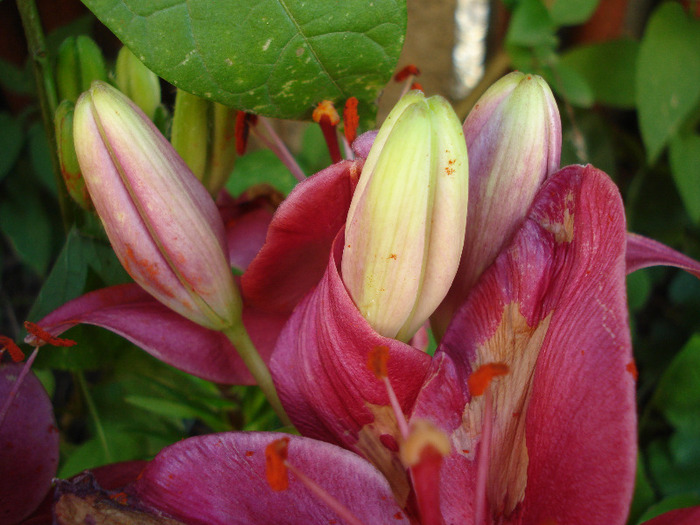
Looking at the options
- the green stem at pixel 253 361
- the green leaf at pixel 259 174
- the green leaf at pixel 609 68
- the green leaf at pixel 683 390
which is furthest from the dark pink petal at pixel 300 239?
the green leaf at pixel 609 68

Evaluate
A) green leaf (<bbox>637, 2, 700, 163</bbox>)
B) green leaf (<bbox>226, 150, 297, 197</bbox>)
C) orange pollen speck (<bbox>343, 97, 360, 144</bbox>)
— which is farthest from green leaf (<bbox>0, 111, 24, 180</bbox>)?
green leaf (<bbox>637, 2, 700, 163</bbox>)

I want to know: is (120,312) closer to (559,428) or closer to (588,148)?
(559,428)

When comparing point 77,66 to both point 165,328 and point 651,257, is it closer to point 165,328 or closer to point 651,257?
point 165,328

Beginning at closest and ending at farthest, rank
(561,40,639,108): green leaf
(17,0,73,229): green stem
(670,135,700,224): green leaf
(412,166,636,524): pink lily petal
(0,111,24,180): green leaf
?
(412,166,636,524): pink lily petal, (17,0,73,229): green stem, (0,111,24,180): green leaf, (670,135,700,224): green leaf, (561,40,639,108): green leaf

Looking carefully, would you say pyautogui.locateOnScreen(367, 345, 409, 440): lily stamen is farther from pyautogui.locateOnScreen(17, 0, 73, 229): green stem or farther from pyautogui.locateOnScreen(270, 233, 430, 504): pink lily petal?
pyautogui.locateOnScreen(17, 0, 73, 229): green stem

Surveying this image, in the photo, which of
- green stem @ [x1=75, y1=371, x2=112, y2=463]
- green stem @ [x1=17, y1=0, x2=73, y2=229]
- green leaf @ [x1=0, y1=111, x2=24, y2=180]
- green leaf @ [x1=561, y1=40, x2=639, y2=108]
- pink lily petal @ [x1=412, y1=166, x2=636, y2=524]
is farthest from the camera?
green leaf @ [x1=561, y1=40, x2=639, y2=108]

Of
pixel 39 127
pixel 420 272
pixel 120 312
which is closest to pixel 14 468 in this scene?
pixel 120 312

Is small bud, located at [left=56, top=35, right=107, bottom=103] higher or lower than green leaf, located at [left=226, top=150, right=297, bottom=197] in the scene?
higher
